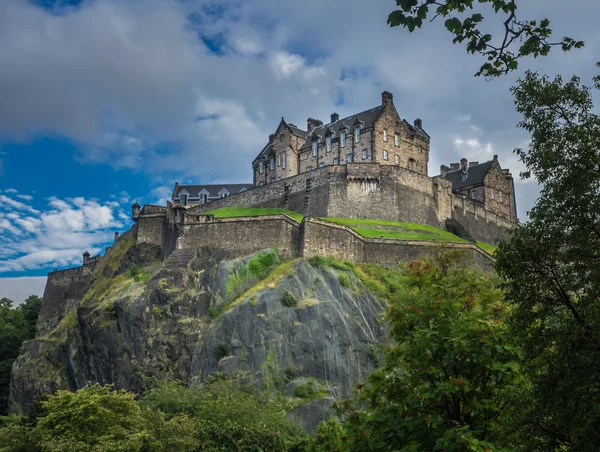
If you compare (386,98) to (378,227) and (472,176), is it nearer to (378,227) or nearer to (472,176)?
(472,176)

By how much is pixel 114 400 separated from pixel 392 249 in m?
28.9

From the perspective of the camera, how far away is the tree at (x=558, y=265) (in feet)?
37.5

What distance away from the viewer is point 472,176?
8038 cm

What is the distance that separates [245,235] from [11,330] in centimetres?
3412

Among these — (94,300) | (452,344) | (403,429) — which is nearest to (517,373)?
(452,344)

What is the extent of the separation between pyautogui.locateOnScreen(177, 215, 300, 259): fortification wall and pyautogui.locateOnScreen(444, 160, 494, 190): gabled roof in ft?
110

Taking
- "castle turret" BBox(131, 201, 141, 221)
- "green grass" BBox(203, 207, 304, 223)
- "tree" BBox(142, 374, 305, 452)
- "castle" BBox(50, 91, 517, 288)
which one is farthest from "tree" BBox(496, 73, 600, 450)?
"castle turret" BBox(131, 201, 141, 221)

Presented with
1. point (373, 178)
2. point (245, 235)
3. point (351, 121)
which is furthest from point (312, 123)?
point (245, 235)

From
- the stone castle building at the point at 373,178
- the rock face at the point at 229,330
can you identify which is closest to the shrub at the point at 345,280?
the rock face at the point at 229,330

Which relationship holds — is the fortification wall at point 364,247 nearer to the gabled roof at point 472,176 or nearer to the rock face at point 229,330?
the rock face at point 229,330

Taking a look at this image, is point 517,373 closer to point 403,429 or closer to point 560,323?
point 403,429

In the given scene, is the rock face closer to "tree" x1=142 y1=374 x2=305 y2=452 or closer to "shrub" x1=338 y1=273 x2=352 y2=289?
"shrub" x1=338 y1=273 x2=352 y2=289

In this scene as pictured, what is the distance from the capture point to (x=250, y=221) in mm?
53312

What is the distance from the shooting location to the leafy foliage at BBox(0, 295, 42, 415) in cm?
6347
